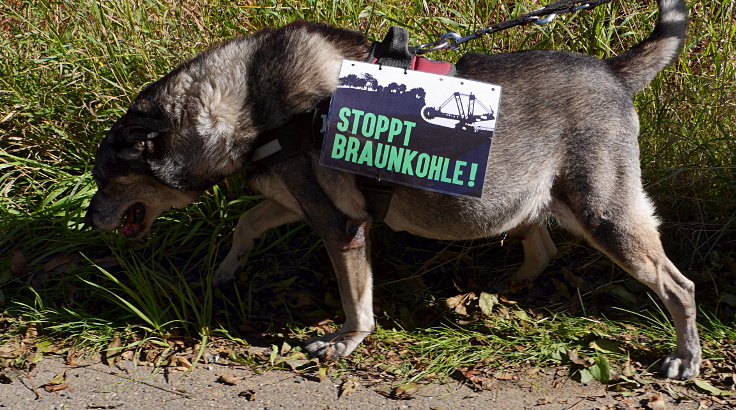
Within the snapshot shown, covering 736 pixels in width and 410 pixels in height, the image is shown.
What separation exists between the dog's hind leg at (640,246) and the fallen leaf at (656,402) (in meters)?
0.20

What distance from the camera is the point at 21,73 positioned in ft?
15.4

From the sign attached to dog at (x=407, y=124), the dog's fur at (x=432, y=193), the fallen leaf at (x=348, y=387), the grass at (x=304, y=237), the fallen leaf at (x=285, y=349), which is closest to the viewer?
the sign attached to dog at (x=407, y=124)

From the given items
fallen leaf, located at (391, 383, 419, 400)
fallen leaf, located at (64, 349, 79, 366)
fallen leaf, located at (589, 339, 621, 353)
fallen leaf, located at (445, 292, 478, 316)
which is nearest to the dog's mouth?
fallen leaf, located at (64, 349, 79, 366)

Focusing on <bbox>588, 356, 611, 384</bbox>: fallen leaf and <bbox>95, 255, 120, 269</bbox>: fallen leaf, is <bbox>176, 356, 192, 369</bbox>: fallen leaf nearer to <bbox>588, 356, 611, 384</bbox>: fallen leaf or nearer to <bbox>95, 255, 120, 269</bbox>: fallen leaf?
<bbox>95, 255, 120, 269</bbox>: fallen leaf

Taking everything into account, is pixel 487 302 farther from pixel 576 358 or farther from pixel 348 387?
pixel 348 387

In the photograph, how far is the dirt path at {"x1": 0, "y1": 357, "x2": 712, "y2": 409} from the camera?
3.13 m

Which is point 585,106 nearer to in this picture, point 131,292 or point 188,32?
point 131,292

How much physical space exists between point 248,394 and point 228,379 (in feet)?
0.52

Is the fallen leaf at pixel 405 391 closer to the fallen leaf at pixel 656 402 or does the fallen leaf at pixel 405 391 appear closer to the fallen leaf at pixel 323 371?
the fallen leaf at pixel 323 371

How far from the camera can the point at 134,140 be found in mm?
3164

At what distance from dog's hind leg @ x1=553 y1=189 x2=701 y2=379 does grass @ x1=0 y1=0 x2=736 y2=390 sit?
0.60 feet

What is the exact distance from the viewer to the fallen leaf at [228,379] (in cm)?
330

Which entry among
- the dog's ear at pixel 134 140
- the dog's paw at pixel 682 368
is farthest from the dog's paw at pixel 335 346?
the dog's paw at pixel 682 368

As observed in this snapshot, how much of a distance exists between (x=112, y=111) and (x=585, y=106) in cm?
287
